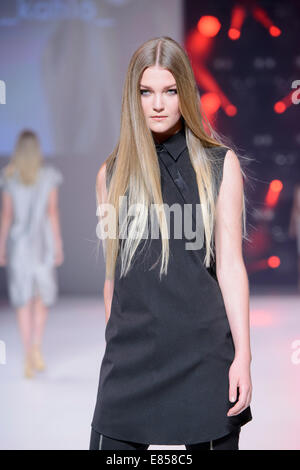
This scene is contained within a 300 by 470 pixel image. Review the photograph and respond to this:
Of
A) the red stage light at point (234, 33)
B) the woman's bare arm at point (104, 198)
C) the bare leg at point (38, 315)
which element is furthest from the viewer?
the red stage light at point (234, 33)

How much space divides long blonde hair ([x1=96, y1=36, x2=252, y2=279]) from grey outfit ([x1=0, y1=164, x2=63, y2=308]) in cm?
229

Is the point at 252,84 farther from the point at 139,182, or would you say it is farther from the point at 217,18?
the point at 139,182

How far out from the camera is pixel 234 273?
1252 mm

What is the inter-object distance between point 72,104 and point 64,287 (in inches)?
65.8

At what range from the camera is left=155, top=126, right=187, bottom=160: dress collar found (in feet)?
4.29

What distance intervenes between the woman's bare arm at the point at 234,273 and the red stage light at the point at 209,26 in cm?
493

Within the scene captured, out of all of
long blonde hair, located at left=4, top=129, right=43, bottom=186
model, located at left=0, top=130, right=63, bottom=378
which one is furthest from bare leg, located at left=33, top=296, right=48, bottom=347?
long blonde hair, located at left=4, top=129, right=43, bottom=186

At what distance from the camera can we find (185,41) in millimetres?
5836

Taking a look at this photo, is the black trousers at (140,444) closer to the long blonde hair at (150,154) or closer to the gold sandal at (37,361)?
the long blonde hair at (150,154)

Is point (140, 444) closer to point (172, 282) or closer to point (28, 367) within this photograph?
point (172, 282)

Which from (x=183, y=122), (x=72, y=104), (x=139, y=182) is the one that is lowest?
(x=139, y=182)

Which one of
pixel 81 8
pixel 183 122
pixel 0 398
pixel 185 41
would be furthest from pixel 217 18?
pixel 183 122

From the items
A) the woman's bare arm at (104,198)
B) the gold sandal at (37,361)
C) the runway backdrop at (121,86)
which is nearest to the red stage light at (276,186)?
the runway backdrop at (121,86)

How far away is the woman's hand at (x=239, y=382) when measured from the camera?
1226 millimetres
